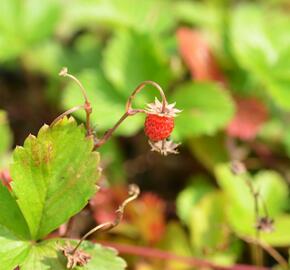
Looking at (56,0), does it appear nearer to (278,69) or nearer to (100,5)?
(100,5)

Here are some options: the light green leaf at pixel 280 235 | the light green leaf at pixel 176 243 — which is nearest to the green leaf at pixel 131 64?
→ the light green leaf at pixel 176 243

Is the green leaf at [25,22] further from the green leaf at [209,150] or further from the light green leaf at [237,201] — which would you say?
the light green leaf at [237,201]

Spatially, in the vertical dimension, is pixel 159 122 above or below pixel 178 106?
above

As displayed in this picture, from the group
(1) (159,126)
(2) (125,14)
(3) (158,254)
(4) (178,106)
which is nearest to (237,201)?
(3) (158,254)

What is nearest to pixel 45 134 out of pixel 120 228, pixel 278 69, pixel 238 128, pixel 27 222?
pixel 27 222

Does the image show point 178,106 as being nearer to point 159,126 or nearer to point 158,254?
point 158,254

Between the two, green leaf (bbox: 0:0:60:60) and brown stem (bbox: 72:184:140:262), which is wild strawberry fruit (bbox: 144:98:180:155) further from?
green leaf (bbox: 0:0:60:60)
